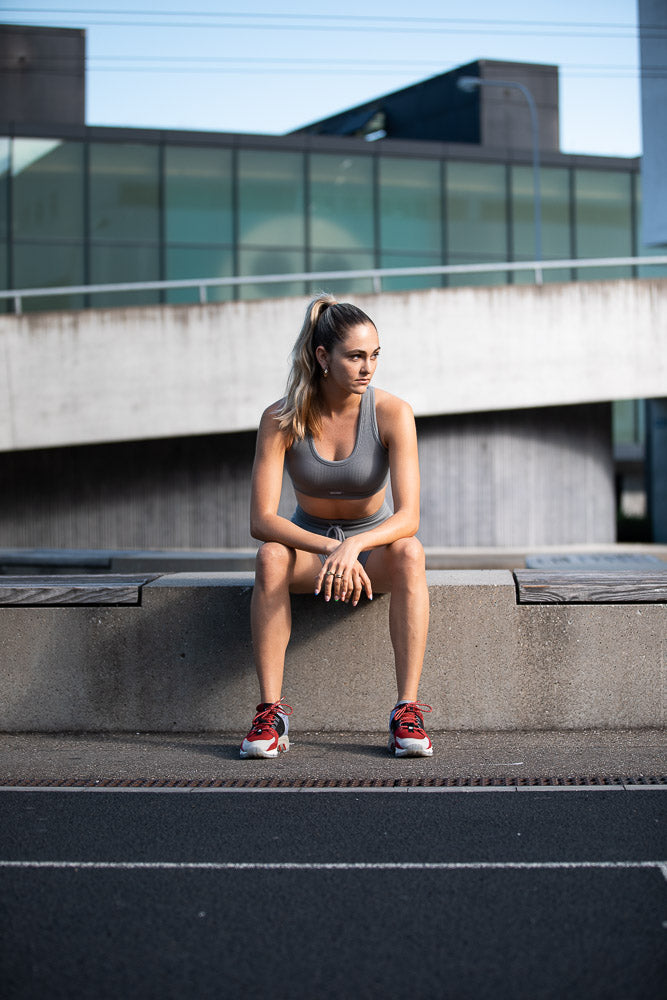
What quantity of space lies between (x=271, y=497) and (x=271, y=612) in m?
0.49

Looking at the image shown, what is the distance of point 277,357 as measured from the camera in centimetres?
1753

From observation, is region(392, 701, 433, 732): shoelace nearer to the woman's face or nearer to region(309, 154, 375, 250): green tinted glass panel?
the woman's face

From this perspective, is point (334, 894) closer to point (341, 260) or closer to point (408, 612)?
point (408, 612)

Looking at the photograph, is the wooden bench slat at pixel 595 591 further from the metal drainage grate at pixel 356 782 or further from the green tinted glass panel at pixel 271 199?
the green tinted glass panel at pixel 271 199

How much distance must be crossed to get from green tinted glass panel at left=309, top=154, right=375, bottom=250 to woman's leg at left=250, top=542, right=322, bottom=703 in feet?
78.5

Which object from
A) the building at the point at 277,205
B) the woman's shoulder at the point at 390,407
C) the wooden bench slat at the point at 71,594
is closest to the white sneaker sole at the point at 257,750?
the wooden bench slat at the point at 71,594

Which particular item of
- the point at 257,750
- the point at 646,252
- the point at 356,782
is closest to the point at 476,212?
the point at 646,252

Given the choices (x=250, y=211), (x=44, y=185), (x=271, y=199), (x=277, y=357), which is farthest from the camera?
(x=271, y=199)

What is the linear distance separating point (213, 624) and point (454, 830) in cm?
194

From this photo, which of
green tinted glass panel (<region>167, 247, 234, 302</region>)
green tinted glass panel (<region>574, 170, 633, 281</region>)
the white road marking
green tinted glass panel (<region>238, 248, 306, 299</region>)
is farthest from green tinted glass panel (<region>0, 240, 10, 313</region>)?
the white road marking

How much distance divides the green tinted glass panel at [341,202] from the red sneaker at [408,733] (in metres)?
24.2

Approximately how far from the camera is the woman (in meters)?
4.79

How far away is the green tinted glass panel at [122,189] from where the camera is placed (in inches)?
1051

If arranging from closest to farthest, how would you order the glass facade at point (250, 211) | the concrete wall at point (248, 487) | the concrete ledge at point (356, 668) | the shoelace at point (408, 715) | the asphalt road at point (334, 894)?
the asphalt road at point (334, 894) < the shoelace at point (408, 715) < the concrete ledge at point (356, 668) < the concrete wall at point (248, 487) < the glass facade at point (250, 211)
